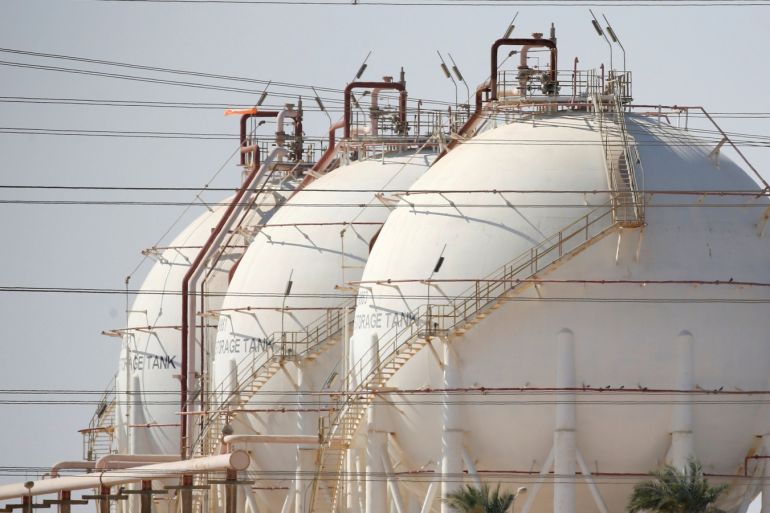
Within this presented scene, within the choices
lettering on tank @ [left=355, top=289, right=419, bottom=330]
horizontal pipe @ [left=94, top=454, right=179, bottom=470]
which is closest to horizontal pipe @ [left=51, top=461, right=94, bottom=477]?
horizontal pipe @ [left=94, top=454, right=179, bottom=470]

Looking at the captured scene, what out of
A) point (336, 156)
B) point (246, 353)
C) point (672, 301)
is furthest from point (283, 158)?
→ point (672, 301)

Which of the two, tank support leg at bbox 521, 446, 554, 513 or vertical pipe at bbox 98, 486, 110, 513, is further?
vertical pipe at bbox 98, 486, 110, 513

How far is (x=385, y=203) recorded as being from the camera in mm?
62812

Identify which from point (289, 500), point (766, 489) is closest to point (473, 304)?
point (766, 489)

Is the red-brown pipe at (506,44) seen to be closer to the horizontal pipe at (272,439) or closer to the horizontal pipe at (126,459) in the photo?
the horizontal pipe at (272,439)

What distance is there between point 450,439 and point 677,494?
5671 mm

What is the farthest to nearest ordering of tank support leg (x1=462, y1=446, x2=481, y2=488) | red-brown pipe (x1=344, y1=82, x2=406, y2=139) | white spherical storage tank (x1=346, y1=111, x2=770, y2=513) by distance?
red-brown pipe (x1=344, y1=82, x2=406, y2=139)
tank support leg (x1=462, y1=446, x2=481, y2=488)
white spherical storage tank (x1=346, y1=111, x2=770, y2=513)

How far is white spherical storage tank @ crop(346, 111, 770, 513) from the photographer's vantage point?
53562mm

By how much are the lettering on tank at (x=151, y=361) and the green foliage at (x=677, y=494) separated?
27.9 m

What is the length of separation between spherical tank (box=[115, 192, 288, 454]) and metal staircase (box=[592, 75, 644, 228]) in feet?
68.6

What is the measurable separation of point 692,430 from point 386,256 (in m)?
8.97

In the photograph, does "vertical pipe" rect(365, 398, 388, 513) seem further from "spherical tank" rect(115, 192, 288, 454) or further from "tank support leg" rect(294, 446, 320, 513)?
"spherical tank" rect(115, 192, 288, 454)

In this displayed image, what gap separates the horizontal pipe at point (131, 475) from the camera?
5516 centimetres

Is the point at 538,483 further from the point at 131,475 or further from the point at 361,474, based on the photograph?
the point at 131,475
